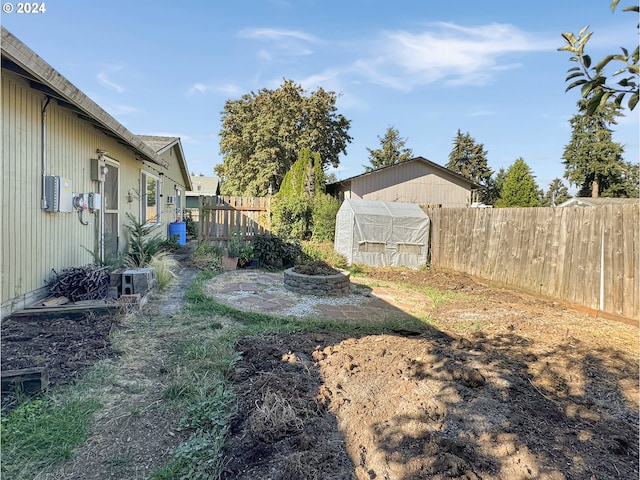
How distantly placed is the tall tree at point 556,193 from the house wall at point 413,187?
21.2 meters

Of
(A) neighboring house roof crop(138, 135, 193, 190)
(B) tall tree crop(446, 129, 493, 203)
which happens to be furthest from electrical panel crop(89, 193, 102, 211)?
(B) tall tree crop(446, 129, 493, 203)

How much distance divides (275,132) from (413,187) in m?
12.9

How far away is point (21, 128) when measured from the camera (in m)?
3.81

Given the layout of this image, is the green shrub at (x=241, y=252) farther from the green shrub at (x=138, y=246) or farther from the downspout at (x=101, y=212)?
the downspout at (x=101, y=212)

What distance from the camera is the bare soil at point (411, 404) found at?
1.78 metres

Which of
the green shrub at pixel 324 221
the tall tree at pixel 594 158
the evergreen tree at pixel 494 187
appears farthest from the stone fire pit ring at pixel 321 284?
the evergreen tree at pixel 494 187

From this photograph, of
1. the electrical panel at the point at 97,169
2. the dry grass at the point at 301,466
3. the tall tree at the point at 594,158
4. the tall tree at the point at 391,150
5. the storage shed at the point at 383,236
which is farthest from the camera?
the tall tree at the point at 391,150

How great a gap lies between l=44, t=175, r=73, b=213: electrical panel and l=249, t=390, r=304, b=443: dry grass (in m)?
3.93

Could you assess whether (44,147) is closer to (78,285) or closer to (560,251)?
(78,285)

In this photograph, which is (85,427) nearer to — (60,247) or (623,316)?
(60,247)

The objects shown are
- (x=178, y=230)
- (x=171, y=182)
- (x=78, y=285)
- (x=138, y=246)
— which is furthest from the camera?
(x=171, y=182)

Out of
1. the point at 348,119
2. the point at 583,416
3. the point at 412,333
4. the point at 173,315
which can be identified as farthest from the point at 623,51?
the point at 348,119

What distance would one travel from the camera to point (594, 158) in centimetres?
2653

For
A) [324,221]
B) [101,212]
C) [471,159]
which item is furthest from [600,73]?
[471,159]
